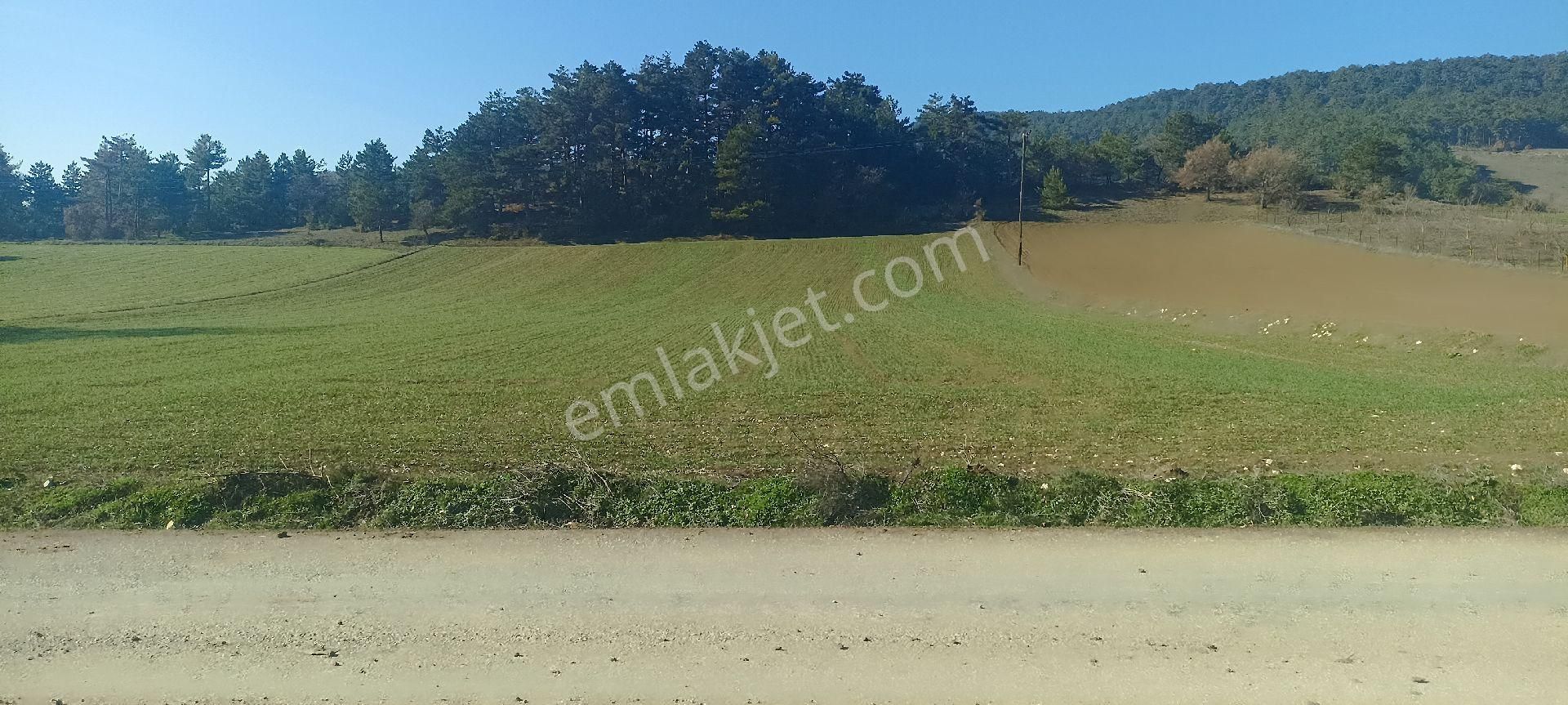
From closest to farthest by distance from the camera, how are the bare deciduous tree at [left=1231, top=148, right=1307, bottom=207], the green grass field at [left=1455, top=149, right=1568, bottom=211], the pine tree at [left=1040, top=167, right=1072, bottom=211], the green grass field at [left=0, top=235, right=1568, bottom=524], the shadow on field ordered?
the green grass field at [left=0, top=235, right=1568, bottom=524] → the shadow on field → the bare deciduous tree at [left=1231, top=148, right=1307, bottom=207] → the green grass field at [left=1455, top=149, right=1568, bottom=211] → the pine tree at [left=1040, top=167, right=1072, bottom=211]

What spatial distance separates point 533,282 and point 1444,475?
47.1 metres

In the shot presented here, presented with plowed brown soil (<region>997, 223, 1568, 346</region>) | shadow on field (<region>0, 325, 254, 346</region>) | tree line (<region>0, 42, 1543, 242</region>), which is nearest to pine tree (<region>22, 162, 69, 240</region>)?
tree line (<region>0, 42, 1543, 242</region>)

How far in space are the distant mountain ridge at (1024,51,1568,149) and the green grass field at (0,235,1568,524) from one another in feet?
247

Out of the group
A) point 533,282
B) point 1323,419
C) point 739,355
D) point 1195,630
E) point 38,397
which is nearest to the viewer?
point 1195,630

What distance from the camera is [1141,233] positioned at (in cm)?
5425

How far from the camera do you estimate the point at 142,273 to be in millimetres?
52062

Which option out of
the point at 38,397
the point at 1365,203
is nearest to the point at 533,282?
the point at 38,397

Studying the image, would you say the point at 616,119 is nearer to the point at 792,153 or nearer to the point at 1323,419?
the point at 792,153

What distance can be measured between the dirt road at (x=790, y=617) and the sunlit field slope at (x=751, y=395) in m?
2.88

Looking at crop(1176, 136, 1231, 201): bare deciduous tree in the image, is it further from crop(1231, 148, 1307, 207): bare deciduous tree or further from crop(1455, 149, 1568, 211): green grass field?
crop(1455, 149, 1568, 211): green grass field

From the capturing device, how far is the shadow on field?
1133 inches

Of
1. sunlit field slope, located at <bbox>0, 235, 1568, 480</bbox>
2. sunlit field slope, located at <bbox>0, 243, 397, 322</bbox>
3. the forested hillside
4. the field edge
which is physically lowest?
sunlit field slope, located at <bbox>0, 235, 1568, 480</bbox>

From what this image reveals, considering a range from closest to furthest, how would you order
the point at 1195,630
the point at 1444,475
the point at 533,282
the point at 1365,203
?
the point at 1195,630 < the point at 1444,475 < the point at 533,282 < the point at 1365,203

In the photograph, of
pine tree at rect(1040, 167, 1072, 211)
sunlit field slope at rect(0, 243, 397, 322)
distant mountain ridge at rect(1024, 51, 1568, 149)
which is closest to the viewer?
sunlit field slope at rect(0, 243, 397, 322)
